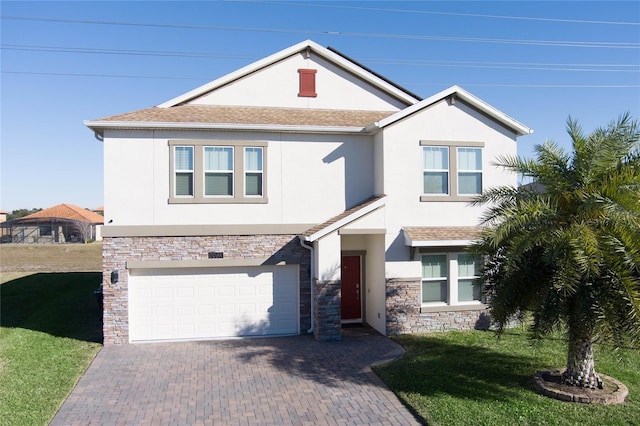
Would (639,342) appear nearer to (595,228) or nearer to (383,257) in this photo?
(595,228)

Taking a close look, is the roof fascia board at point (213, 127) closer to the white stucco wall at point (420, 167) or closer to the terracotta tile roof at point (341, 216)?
the white stucco wall at point (420, 167)

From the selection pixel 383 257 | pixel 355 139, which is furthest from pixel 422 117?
pixel 383 257

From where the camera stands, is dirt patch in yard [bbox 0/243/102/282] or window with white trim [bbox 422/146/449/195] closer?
window with white trim [bbox 422/146/449/195]

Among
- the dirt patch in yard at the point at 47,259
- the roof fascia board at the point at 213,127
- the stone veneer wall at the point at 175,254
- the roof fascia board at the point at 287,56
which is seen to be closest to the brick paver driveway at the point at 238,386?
the stone veneer wall at the point at 175,254

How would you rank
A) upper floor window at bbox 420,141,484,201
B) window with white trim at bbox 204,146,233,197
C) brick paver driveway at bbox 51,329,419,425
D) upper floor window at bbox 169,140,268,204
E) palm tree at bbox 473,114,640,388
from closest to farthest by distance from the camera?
palm tree at bbox 473,114,640,388, brick paver driveway at bbox 51,329,419,425, upper floor window at bbox 169,140,268,204, window with white trim at bbox 204,146,233,197, upper floor window at bbox 420,141,484,201

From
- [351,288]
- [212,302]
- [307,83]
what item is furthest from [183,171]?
[351,288]

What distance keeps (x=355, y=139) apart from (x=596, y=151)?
24.4ft

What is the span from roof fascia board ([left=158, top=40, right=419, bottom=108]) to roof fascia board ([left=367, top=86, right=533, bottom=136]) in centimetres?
267

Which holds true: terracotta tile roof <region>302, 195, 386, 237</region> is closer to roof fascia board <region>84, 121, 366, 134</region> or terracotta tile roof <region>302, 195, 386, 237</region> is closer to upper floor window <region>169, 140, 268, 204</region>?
upper floor window <region>169, 140, 268, 204</region>

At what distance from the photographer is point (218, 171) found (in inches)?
550

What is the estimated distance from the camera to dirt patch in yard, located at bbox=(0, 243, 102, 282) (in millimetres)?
30453

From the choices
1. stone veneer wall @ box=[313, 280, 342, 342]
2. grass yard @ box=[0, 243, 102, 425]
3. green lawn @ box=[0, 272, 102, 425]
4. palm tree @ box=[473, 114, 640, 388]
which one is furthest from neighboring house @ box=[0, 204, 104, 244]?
palm tree @ box=[473, 114, 640, 388]

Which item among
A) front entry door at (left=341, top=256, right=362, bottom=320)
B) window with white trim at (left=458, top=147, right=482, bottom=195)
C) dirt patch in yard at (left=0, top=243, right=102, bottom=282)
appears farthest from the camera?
dirt patch in yard at (left=0, top=243, right=102, bottom=282)

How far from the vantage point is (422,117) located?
14.2 metres
